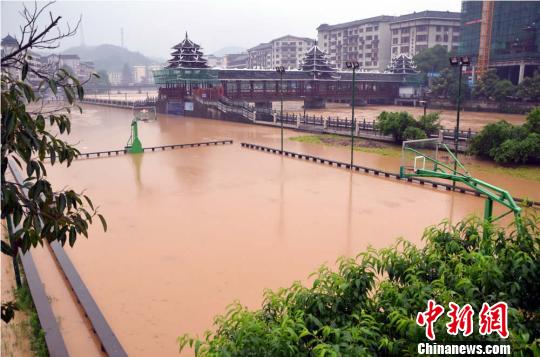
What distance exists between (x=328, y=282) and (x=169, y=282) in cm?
546

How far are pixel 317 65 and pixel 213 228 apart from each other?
5184cm

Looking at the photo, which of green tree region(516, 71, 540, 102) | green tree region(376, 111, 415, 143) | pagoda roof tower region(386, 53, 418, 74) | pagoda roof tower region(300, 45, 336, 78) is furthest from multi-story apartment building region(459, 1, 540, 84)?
green tree region(376, 111, 415, 143)

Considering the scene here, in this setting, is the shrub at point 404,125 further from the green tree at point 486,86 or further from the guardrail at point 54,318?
the green tree at point 486,86

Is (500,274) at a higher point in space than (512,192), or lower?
higher

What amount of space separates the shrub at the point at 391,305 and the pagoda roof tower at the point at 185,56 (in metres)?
51.1

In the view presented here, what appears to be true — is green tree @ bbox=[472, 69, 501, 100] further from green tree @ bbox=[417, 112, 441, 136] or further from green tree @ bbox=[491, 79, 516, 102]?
green tree @ bbox=[417, 112, 441, 136]

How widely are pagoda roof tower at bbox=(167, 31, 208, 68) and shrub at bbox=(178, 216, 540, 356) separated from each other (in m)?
51.1

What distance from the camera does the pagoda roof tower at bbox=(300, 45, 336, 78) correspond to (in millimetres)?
60878

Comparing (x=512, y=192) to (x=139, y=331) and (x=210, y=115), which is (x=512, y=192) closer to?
(x=139, y=331)

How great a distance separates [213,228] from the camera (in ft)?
41.1

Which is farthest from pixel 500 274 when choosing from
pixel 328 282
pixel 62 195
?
pixel 62 195

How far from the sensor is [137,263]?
10.1m

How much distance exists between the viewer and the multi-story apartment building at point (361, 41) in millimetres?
89500

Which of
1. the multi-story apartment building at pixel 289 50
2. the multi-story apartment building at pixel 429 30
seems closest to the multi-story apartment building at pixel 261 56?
the multi-story apartment building at pixel 289 50
